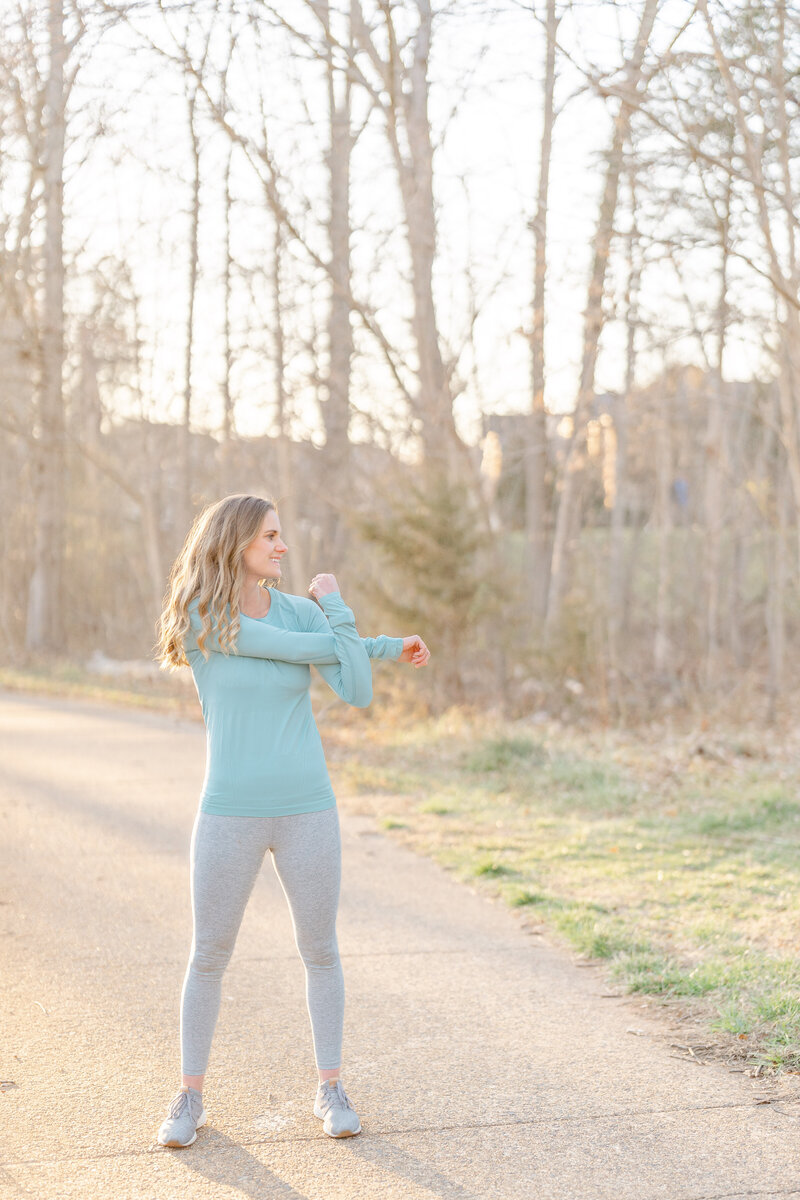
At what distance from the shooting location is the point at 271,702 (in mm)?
3756

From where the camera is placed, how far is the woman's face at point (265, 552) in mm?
3803

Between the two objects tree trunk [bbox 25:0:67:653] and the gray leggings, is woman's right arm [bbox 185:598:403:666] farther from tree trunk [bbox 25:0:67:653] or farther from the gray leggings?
tree trunk [bbox 25:0:67:653]

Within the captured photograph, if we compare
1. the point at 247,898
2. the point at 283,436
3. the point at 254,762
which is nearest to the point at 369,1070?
the point at 247,898

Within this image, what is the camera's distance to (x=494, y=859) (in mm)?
7766

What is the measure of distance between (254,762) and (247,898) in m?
0.41

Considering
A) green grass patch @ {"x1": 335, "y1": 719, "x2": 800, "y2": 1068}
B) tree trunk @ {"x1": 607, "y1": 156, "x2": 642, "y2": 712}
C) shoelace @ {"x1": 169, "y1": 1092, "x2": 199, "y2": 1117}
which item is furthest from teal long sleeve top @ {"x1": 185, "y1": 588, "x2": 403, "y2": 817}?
tree trunk @ {"x1": 607, "y1": 156, "x2": 642, "y2": 712}

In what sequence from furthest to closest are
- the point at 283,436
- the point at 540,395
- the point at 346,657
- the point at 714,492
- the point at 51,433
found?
1. the point at 51,433
2. the point at 283,436
3. the point at 714,492
4. the point at 540,395
5. the point at 346,657

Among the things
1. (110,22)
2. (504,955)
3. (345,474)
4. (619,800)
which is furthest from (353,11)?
(345,474)

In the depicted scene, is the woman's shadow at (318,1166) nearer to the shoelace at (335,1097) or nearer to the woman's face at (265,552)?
the shoelace at (335,1097)

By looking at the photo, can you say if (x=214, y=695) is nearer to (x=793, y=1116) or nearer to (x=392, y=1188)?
(x=392, y=1188)

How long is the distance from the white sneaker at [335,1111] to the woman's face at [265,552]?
61.7 inches

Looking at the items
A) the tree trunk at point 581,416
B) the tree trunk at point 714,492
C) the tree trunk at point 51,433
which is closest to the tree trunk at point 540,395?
the tree trunk at point 581,416

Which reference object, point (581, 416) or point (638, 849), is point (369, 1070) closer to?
point (638, 849)

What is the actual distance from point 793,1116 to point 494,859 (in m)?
3.91
